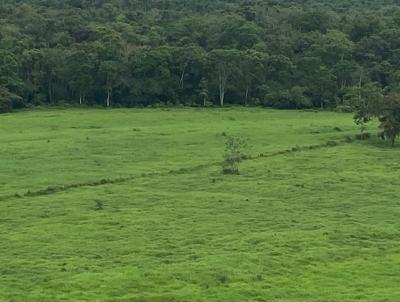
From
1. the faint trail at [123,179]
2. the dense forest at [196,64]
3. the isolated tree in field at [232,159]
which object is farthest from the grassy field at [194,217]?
the dense forest at [196,64]

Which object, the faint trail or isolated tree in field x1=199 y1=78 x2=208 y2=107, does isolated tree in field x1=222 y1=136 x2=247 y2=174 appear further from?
isolated tree in field x1=199 y1=78 x2=208 y2=107

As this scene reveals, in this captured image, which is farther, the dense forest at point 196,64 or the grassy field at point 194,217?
the dense forest at point 196,64

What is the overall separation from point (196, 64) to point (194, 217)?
53.5 m

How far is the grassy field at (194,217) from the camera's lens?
2883 centimetres

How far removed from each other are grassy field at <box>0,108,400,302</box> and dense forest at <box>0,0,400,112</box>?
20.2 meters

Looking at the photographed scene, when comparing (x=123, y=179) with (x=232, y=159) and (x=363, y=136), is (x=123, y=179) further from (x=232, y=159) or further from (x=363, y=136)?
(x=363, y=136)

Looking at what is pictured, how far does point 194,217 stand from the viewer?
127ft

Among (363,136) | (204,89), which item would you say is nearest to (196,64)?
(204,89)

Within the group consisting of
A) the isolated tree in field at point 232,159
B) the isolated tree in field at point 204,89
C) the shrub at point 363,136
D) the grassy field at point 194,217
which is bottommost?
the grassy field at point 194,217

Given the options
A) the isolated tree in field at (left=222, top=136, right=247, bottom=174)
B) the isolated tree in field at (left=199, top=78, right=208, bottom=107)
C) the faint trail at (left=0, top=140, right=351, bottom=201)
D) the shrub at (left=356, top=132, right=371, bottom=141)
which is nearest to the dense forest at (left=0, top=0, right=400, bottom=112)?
the isolated tree in field at (left=199, top=78, right=208, bottom=107)

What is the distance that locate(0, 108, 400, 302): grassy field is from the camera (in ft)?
94.6

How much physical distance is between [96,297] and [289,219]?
1441 centimetres

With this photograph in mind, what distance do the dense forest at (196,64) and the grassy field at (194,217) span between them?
20219mm

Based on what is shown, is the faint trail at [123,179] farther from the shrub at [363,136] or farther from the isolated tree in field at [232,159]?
the shrub at [363,136]
